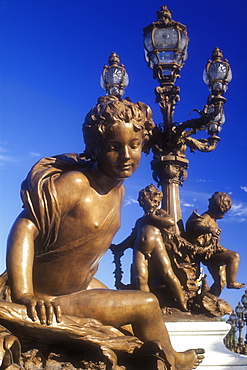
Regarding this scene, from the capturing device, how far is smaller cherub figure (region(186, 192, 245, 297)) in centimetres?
820

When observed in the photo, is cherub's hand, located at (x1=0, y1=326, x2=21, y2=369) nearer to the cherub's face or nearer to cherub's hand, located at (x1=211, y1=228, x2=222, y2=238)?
the cherub's face

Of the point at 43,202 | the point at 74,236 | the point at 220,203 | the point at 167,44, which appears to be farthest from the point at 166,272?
the point at 43,202

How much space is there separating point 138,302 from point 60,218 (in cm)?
Answer: 54

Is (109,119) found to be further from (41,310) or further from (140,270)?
(140,270)

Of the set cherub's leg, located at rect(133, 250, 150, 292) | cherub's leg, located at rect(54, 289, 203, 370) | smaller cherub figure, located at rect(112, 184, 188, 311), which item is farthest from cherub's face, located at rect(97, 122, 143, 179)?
cherub's leg, located at rect(133, 250, 150, 292)

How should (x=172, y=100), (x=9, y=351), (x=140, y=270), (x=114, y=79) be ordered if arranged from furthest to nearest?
(x=114, y=79)
(x=172, y=100)
(x=140, y=270)
(x=9, y=351)

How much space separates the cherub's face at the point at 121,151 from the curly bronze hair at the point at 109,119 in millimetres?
28

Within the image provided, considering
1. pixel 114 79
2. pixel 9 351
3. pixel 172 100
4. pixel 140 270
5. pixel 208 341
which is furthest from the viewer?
pixel 114 79

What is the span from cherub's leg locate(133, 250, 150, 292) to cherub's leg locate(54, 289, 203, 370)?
519 cm

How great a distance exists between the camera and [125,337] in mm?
2412

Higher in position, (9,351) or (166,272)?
(166,272)

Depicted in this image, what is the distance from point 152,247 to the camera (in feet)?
25.4

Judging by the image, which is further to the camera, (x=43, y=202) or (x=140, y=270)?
(x=140, y=270)

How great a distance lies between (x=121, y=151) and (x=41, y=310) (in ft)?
2.71
